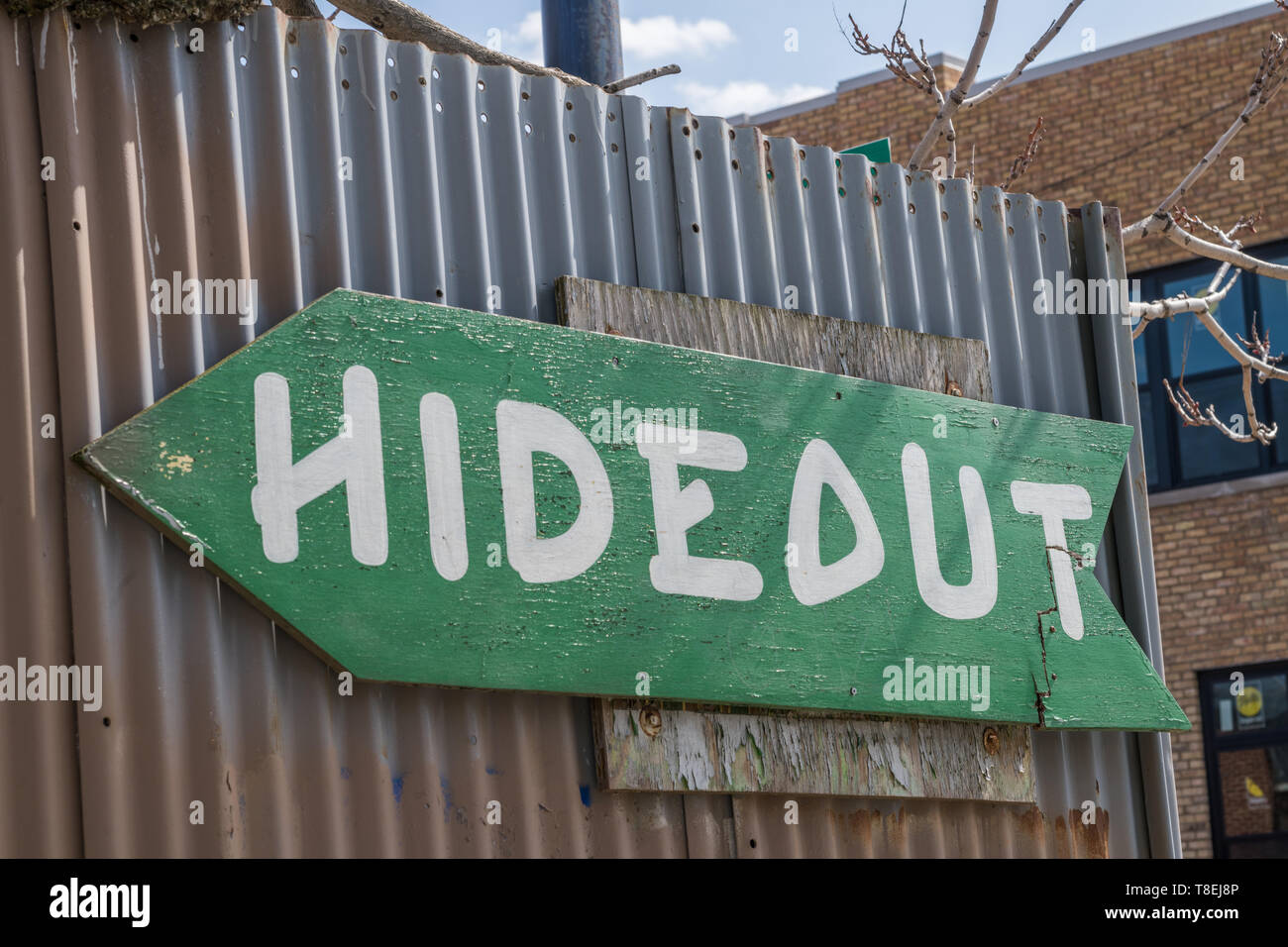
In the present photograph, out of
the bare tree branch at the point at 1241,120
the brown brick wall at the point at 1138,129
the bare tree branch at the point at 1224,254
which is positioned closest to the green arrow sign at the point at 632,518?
the bare tree branch at the point at 1241,120

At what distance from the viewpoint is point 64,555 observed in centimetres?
369

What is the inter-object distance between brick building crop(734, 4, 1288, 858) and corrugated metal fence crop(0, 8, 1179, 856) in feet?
38.0

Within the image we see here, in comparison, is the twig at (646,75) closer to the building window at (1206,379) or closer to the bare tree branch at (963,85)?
the bare tree branch at (963,85)

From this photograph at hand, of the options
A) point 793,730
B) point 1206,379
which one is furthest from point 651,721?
point 1206,379

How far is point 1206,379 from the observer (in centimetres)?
1692

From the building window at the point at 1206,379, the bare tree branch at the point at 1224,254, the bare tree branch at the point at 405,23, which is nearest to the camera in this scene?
the bare tree branch at the point at 405,23

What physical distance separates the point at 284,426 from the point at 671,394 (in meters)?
1.18

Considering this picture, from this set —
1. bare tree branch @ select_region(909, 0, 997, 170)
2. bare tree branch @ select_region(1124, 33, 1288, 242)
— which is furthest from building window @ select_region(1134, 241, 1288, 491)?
bare tree branch @ select_region(909, 0, 997, 170)

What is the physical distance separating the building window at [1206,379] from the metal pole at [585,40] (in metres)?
11.1

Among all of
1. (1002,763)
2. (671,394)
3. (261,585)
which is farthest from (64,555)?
(1002,763)

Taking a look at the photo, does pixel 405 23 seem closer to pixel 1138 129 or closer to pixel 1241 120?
pixel 1241 120

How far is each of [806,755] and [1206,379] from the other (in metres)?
13.4

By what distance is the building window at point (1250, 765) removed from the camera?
15859 mm
